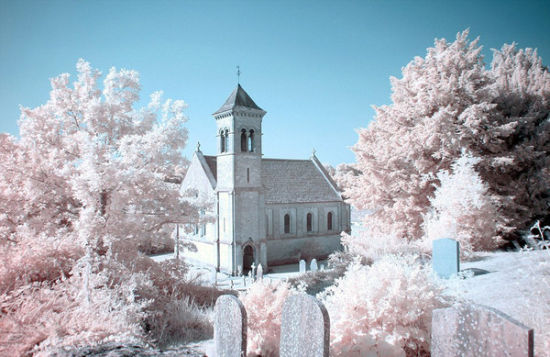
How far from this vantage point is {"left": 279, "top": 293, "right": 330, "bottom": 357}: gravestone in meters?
4.30

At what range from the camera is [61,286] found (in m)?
7.75

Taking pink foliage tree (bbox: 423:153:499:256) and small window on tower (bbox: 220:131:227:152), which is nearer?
pink foliage tree (bbox: 423:153:499:256)

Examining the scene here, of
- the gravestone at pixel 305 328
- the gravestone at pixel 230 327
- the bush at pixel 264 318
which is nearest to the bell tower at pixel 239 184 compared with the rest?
the bush at pixel 264 318

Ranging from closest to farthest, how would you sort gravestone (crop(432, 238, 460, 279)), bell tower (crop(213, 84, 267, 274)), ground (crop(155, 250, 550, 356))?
ground (crop(155, 250, 550, 356)) → gravestone (crop(432, 238, 460, 279)) → bell tower (crop(213, 84, 267, 274))

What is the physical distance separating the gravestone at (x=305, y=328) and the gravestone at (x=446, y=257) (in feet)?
24.1

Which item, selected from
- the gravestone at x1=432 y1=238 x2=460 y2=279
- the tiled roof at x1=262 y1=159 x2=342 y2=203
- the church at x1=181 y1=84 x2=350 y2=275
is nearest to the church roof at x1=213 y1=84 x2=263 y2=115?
the church at x1=181 y1=84 x2=350 y2=275

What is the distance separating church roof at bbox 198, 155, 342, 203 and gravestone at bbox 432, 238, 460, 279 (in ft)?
68.5

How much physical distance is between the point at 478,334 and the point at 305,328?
192 cm

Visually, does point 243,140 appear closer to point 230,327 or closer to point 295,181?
point 295,181

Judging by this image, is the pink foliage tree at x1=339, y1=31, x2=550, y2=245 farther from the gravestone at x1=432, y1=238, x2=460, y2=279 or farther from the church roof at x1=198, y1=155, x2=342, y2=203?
the church roof at x1=198, y1=155, x2=342, y2=203

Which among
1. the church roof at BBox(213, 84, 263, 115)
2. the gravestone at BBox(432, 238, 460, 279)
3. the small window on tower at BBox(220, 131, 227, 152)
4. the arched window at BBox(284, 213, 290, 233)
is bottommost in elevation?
the arched window at BBox(284, 213, 290, 233)

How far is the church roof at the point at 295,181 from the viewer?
32.3 m

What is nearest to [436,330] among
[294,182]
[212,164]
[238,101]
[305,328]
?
[305,328]

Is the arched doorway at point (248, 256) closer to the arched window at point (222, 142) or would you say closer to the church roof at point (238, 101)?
the arched window at point (222, 142)
